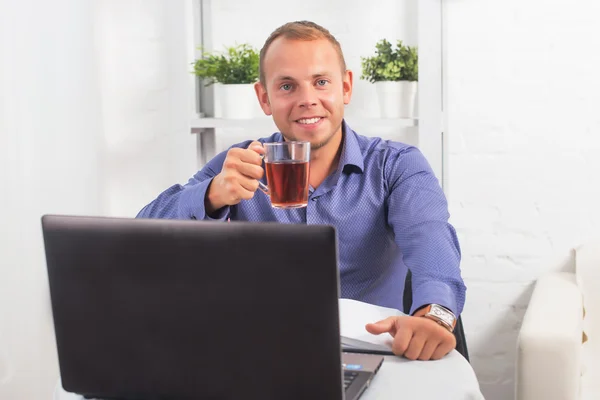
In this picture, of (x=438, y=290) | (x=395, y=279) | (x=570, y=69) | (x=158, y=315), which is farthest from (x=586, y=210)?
(x=158, y=315)

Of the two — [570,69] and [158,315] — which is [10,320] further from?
[570,69]

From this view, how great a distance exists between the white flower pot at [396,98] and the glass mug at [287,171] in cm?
120

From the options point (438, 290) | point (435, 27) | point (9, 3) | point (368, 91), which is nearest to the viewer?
point (438, 290)

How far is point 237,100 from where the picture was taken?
104 inches

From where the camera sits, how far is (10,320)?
7.59ft

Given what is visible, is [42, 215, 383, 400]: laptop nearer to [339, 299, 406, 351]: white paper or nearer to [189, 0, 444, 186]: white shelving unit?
[339, 299, 406, 351]: white paper

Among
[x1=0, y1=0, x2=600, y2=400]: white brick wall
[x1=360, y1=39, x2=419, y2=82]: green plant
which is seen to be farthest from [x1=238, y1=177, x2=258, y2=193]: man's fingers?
[x1=360, y1=39, x2=419, y2=82]: green plant

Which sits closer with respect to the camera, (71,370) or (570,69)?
(71,370)

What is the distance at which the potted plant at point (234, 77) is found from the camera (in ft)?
8.61

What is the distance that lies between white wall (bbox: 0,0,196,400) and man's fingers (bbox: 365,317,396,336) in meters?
1.45

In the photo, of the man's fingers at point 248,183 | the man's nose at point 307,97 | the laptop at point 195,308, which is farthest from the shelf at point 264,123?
the laptop at point 195,308

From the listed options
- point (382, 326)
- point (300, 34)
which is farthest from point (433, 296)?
point (300, 34)

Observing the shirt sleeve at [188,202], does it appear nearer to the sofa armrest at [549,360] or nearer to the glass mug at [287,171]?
the glass mug at [287,171]

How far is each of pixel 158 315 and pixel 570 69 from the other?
1.97 meters
